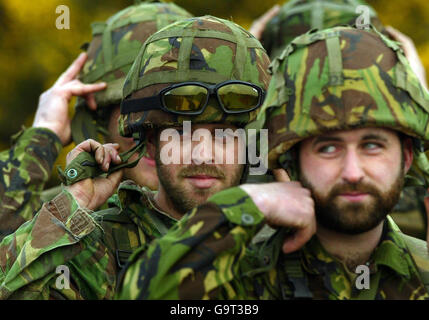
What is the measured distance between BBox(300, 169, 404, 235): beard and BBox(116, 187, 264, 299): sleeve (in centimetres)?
27

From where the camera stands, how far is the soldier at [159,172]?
13.8ft

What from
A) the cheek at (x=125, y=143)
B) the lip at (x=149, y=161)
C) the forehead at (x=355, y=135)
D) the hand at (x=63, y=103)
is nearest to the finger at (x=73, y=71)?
the hand at (x=63, y=103)

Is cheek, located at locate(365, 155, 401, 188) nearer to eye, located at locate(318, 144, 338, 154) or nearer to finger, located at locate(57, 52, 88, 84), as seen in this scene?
eye, located at locate(318, 144, 338, 154)

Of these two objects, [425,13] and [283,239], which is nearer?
[283,239]

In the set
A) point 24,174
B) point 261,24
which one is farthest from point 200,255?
point 261,24

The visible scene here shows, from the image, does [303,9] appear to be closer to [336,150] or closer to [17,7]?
[17,7]

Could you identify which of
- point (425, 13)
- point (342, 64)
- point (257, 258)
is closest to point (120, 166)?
point (257, 258)

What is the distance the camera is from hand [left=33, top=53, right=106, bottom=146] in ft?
21.6

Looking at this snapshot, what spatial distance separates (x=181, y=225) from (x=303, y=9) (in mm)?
5334

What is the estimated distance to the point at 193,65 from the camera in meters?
4.50

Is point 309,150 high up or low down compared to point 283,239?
up

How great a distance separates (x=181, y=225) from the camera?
11.5 ft

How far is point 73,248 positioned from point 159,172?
0.62 metres

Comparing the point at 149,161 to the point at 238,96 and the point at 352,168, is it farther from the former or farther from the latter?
the point at 352,168
